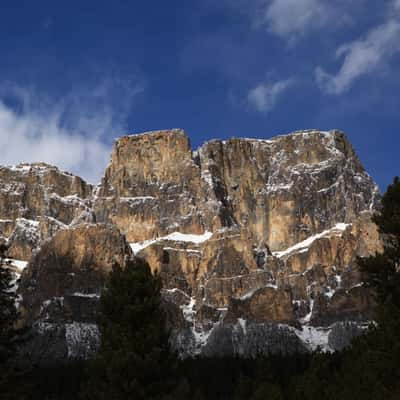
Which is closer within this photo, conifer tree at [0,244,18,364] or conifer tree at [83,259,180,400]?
conifer tree at [0,244,18,364]

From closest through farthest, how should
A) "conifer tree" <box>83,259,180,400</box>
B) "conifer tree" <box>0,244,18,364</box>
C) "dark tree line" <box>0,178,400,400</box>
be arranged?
1. "dark tree line" <box>0,178,400,400</box>
2. "conifer tree" <box>0,244,18,364</box>
3. "conifer tree" <box>83,259,180,400</box>

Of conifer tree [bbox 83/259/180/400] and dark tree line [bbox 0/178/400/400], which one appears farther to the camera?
conifer tree [bbox 83/259/180/400]

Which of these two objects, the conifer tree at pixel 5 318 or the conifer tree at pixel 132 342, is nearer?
the conifer tree at pixel 5 318

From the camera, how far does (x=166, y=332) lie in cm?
3578

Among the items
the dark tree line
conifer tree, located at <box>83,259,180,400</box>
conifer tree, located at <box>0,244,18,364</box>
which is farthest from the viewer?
conifer tree, located at <box>83,259,180,400</box>

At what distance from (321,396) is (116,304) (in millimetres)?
17353

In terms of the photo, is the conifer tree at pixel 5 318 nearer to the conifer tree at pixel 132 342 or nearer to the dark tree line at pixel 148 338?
the dark tree line at pixel 148 338

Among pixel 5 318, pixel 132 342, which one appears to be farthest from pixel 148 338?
pixel 5 318

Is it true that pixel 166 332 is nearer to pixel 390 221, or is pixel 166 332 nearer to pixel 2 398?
pixel 2 398

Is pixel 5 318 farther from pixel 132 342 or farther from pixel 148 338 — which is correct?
pixel 148 338

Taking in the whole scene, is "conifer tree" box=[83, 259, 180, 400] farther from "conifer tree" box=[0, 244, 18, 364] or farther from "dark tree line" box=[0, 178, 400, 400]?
"conifer tree" box=[0, 244, 18, 364]

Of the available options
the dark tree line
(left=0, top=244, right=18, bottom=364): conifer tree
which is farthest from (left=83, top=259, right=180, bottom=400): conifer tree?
(left=0, top=244, right=18, bottom=364): conifer tree

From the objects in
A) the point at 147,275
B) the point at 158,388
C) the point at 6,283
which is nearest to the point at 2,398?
the point at 6,283

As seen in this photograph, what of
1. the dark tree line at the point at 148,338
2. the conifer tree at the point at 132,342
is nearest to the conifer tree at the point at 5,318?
the dark tree line at the point at 148,338
